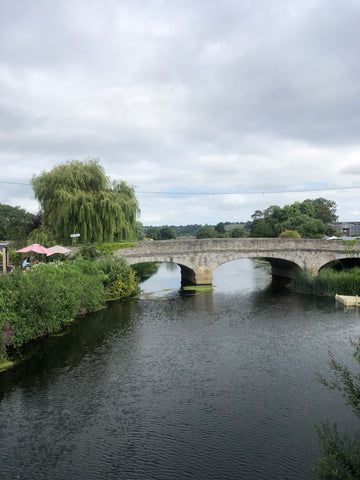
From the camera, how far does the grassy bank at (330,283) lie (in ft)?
93.1

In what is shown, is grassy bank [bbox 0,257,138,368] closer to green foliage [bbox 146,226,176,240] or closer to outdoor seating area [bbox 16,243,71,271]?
outdoor seating area [bbox 16,243,71,271]

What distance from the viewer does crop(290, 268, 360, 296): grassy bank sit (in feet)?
93.1

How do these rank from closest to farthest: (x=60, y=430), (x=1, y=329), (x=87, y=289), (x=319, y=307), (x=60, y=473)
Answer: (x=60, y=473) → (x=60, y=430) → (x=1, y=329) → (x=87, y=289) → (x=319, y=307)

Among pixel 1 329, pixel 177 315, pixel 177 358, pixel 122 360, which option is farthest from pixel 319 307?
pixel 1 329

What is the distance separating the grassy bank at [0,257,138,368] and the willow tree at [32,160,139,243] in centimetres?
596

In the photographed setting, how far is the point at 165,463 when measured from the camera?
364 inches

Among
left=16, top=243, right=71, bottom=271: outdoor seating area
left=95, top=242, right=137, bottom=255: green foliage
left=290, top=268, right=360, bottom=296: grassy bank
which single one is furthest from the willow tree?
left=290, top=268, right=360, bottom=296: grassy bank

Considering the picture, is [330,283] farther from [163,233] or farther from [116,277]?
[163,233]

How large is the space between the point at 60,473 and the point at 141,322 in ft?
42.2

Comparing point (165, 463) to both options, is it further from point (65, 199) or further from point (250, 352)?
point (65, 199)

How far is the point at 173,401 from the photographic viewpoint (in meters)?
12.2

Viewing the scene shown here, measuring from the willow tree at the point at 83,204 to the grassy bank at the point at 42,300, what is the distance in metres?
5.96

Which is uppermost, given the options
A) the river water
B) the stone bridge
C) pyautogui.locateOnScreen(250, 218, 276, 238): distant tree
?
pyautogui.locateOnScreen(250, 218, 276, 238): distant tree

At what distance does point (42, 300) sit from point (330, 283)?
Answer: 67.0 feet
